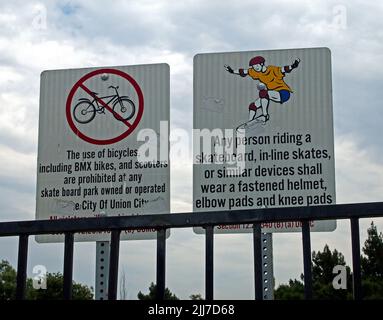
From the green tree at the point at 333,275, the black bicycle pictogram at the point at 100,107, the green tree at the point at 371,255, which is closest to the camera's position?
the green tree at the point at 333,275

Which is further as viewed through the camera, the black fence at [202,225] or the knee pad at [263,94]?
the knee pad at [263,94]

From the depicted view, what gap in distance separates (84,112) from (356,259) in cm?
423

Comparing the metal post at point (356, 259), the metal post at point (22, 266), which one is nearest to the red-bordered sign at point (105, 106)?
the metal post at point (22, 266)

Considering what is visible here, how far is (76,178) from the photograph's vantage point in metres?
5.96

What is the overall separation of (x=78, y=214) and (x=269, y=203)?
155 centimetres

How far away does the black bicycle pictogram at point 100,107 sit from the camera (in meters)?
6.11

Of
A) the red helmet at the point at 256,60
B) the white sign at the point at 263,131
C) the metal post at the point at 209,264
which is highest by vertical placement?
the red helmet at the point at 256,60

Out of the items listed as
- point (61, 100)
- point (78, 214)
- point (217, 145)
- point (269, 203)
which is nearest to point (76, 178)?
point (78, 214)

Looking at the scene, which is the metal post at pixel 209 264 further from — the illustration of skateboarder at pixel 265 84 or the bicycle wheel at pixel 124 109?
the bicycle wheel at pixel 124 109

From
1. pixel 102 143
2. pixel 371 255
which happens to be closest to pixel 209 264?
pixel 371 255

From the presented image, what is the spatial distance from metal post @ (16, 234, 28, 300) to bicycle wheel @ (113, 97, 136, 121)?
3.51 metres

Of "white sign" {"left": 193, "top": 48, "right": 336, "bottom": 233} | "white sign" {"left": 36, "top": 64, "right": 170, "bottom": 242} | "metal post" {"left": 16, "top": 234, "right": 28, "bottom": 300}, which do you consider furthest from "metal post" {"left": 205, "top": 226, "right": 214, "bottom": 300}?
"white sign" {"left": 36, "top": 64, "right": 170, "bottom": 242}

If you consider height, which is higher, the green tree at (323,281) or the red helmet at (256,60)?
the red helmet at (256,60)
